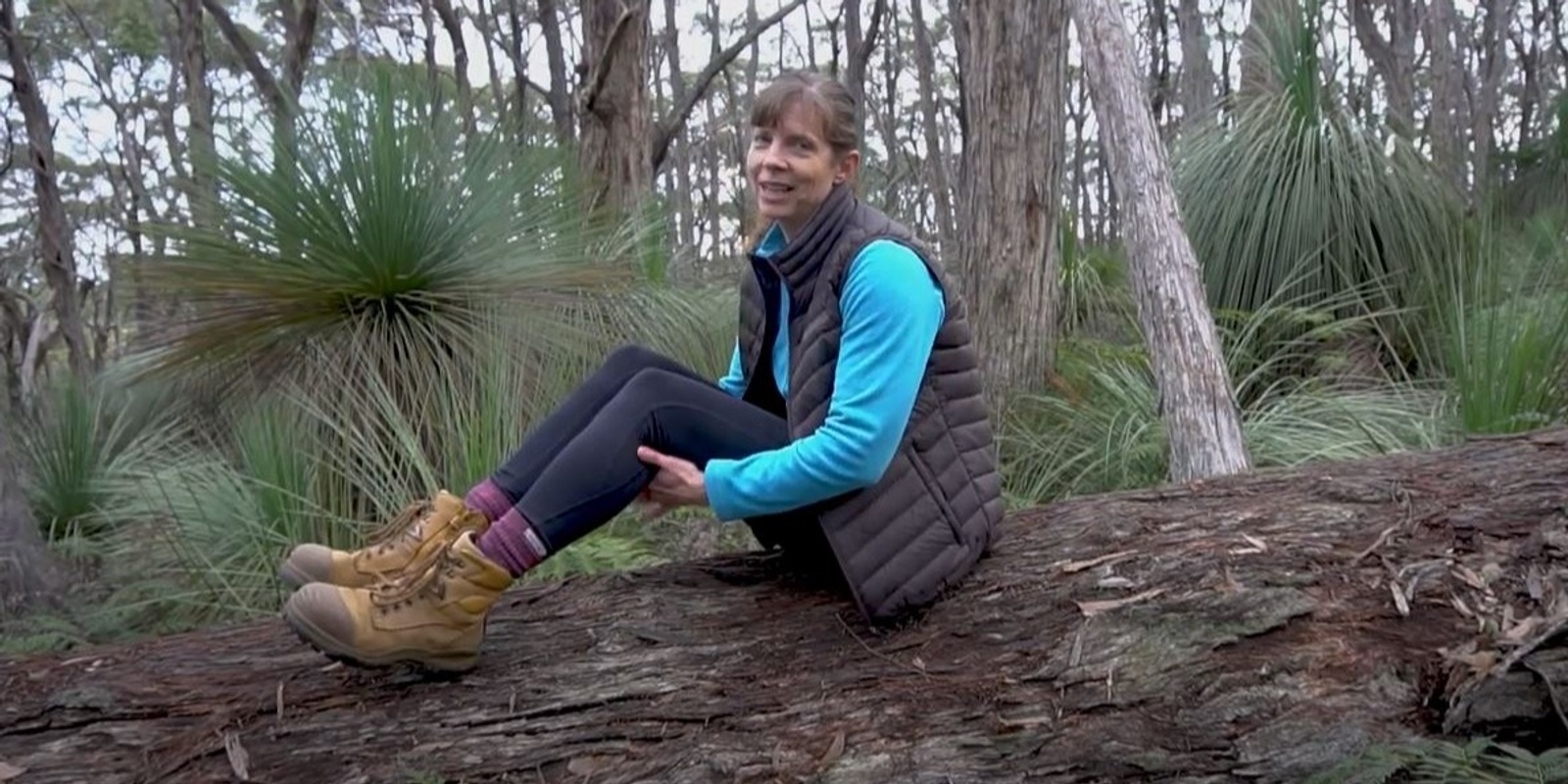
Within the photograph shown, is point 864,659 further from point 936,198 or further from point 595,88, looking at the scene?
point 936,198

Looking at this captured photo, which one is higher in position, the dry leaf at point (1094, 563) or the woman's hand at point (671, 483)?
the woman's hand at point (671, 483)

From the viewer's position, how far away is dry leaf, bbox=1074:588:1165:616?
95.3 inches

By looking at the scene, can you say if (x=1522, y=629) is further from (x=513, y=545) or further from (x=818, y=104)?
(x=513, y=545)

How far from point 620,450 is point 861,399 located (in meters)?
0.49

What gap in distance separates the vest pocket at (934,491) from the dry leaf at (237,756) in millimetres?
1265

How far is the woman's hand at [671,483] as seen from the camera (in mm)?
2471

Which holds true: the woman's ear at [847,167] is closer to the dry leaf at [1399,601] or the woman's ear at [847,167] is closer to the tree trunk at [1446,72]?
the dry leaf at [1399,601]

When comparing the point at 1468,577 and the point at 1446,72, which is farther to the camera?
the point at 1446,72

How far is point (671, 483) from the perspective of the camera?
2512 mm

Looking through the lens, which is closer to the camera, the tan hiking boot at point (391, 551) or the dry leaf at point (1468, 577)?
the dry leaf at point (1468, 577)

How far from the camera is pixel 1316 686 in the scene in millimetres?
2178

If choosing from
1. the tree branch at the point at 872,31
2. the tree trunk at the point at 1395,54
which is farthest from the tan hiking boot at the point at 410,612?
the tree branch at the point at 872,31

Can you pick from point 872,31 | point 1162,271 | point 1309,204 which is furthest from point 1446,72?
point 1162,271

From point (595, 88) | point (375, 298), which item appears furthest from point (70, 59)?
point (375, 298)
